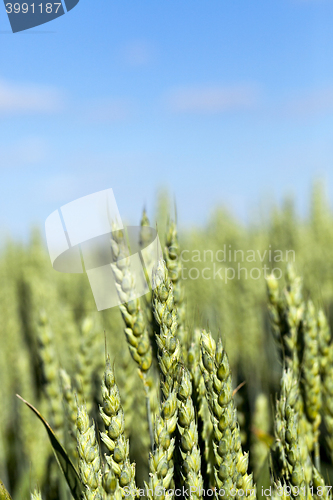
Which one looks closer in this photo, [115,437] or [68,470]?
[115,437]

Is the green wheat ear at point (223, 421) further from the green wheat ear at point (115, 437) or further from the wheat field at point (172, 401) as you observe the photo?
the green wheat ear at point (115, 437)

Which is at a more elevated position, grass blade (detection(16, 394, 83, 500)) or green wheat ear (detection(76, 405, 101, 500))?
green wheat ear (detection(76, 405, 101, 500))

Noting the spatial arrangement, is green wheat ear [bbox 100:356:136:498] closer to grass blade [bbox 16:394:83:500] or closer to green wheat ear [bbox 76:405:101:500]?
green wheat ear [bbox 76:405:101:500]

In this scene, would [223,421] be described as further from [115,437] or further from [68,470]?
[68,470]

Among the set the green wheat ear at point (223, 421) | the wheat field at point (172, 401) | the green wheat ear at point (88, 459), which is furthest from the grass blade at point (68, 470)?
the green wheat ear at point (223, 421)

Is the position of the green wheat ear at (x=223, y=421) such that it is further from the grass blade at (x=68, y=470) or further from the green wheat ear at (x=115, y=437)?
the grass blade at (x=68, y=470)

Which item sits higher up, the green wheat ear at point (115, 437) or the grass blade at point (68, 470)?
the green wheat ear at point (115, 437)

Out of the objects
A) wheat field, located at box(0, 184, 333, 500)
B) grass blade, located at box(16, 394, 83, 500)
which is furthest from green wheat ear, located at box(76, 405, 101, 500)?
grass blade, located at box(16, 394, 83, 500)

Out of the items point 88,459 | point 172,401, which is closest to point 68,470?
point 88,459

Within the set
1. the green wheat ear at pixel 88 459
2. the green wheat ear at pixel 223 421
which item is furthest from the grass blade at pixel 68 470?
the green wheat ear at pixel 223 421

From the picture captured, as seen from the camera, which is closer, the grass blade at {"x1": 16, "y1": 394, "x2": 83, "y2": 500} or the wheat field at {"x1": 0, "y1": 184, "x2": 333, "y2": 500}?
the wheat field at {"x1": 0, "y1": 184, "x2": 333, "y2": 500}

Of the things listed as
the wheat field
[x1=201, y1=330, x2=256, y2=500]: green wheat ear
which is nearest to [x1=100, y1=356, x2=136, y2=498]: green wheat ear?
the wheat field

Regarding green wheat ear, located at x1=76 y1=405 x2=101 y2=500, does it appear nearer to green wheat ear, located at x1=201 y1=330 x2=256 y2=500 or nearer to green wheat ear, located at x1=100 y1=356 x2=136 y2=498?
green wheat ear, located at x1=100 y1=356 x2=136 y2=498

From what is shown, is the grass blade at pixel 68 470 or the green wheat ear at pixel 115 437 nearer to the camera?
the green wheat ear at pixel 115 437
